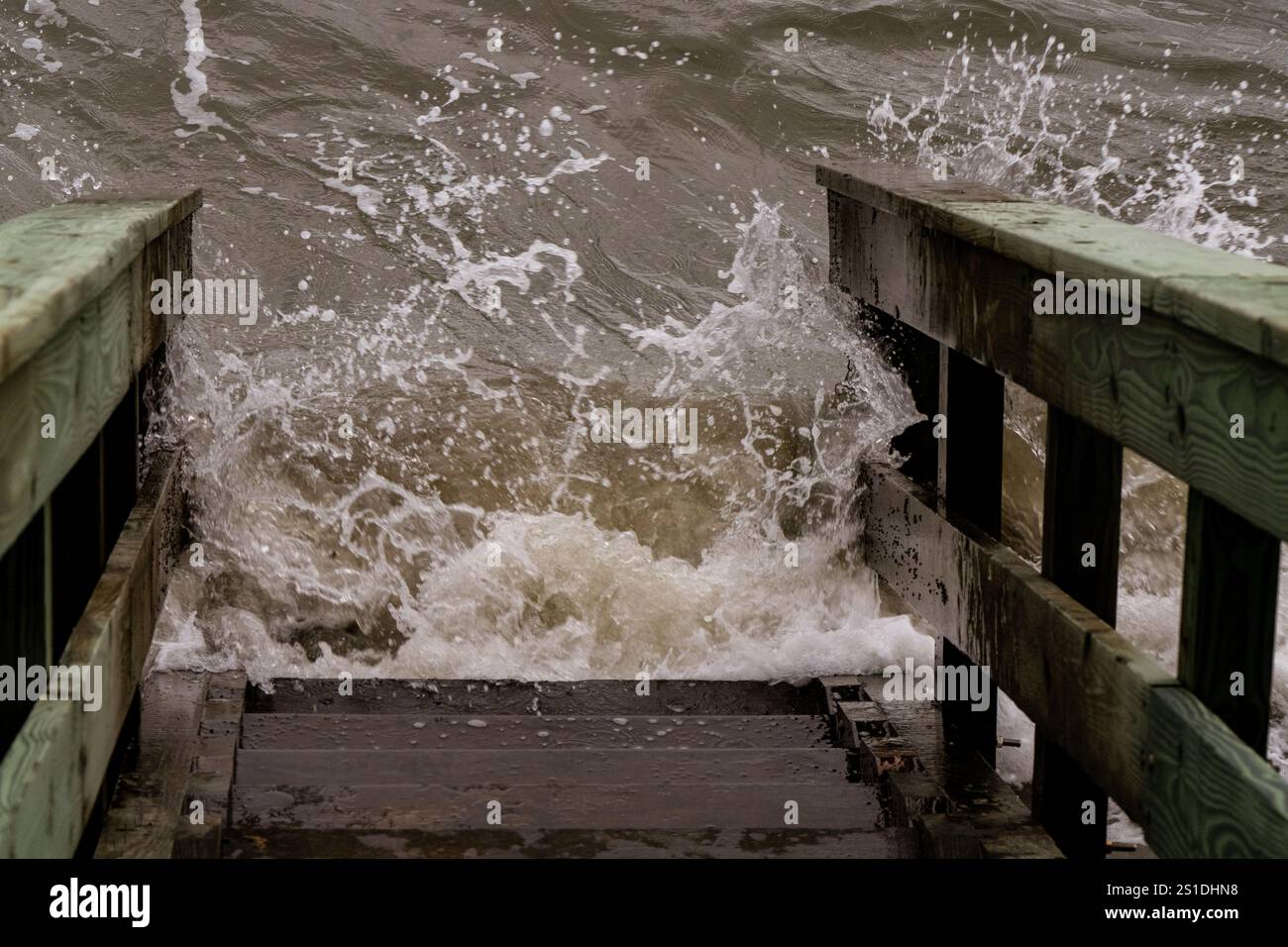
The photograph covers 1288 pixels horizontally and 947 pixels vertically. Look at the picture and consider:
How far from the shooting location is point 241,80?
852 centimetres

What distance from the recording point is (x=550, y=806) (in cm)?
311

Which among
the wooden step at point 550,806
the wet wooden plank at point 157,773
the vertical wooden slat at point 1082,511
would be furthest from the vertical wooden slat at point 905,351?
the wet wooden plank at point 157,773

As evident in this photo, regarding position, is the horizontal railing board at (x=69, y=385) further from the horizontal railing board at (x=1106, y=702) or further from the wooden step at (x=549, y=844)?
the horizontal railing board at (x=1106, y=702)

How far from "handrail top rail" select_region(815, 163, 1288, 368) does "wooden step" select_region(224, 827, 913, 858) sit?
1.14 metres

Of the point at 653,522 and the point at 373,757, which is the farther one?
the point at 653,522

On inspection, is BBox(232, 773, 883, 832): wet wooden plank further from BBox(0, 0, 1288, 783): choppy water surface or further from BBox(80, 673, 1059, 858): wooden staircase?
BBox(0, 0, 1288, 783): choppy water surface

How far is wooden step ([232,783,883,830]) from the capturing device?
9.96ft

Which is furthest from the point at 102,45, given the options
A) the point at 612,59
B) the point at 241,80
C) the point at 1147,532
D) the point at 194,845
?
the point at 194,845

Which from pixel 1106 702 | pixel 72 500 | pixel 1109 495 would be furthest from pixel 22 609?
pixel 1109 495

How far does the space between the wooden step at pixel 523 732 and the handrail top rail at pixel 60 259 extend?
122 centimetres

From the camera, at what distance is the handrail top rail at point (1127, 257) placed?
2.02m

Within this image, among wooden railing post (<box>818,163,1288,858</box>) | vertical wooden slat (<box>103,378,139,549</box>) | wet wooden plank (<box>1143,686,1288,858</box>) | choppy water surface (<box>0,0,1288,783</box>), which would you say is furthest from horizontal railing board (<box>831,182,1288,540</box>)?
vertical wooden slat (<box>103,378,139,549</box>)
